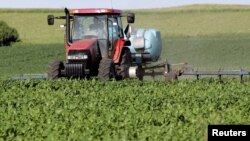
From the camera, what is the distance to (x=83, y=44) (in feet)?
54.8

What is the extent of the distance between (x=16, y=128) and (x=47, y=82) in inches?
263

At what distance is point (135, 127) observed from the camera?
871cm

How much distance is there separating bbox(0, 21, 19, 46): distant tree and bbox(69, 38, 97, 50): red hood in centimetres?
2851

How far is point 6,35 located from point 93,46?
2955 centimetres

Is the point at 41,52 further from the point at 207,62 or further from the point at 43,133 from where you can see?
the point at 43,133

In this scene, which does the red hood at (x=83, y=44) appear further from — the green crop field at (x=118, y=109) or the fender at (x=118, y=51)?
the green crop field at (x=118, y=109)

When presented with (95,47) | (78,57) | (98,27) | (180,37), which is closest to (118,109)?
(78,57)

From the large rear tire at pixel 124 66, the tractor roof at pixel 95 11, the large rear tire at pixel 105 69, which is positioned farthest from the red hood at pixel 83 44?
the large rear tire at pixel 124 66

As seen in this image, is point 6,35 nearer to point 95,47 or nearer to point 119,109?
point 95,47

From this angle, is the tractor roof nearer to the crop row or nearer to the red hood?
the red hood

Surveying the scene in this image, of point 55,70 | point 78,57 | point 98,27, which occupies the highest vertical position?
point 98,27

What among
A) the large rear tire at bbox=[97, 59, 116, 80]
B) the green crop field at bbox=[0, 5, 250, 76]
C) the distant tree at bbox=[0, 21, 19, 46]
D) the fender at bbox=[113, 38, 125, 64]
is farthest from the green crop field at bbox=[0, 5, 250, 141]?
the distant tree at bbox=[0, 21, 19, 46]

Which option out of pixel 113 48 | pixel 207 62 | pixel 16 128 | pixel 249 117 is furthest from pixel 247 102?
pixel 207 62

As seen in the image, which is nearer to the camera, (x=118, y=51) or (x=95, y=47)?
(x=95, y=47)
